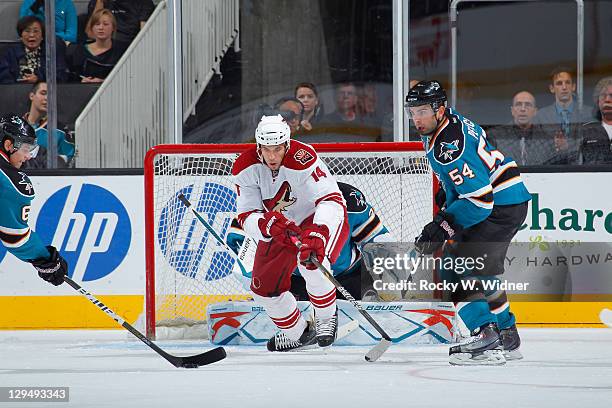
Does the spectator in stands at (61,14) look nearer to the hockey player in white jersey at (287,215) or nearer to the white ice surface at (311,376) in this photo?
the white ice surface at (311,376)

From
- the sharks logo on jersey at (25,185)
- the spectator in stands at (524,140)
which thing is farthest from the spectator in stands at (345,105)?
the sharks logo on jersey at (25,185)

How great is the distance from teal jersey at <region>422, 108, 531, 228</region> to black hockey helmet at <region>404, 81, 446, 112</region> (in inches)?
2.0

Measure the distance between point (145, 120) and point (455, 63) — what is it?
1570 millimetres

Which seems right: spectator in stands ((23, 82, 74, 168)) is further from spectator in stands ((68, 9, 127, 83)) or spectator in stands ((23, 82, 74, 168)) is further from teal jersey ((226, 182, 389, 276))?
teal jersey ((226, 182, 389, 276))

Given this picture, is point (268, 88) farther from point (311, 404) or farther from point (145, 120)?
point (311, 404)

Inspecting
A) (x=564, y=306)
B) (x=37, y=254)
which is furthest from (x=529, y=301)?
(x=37, y=254)

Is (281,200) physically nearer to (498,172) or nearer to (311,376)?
(498,172)

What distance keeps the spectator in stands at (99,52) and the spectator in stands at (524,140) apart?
192 cm

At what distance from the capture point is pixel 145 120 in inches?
245

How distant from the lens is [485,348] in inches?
176

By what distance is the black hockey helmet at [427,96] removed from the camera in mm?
4567

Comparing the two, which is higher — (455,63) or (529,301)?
(455,63)

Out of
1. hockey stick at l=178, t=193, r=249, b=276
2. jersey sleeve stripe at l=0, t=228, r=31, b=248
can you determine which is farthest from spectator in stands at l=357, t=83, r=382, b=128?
jersey sleeve stripe at l=0, t=228, r=31, b=248

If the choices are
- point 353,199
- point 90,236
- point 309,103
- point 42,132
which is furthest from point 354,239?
point 42,132
